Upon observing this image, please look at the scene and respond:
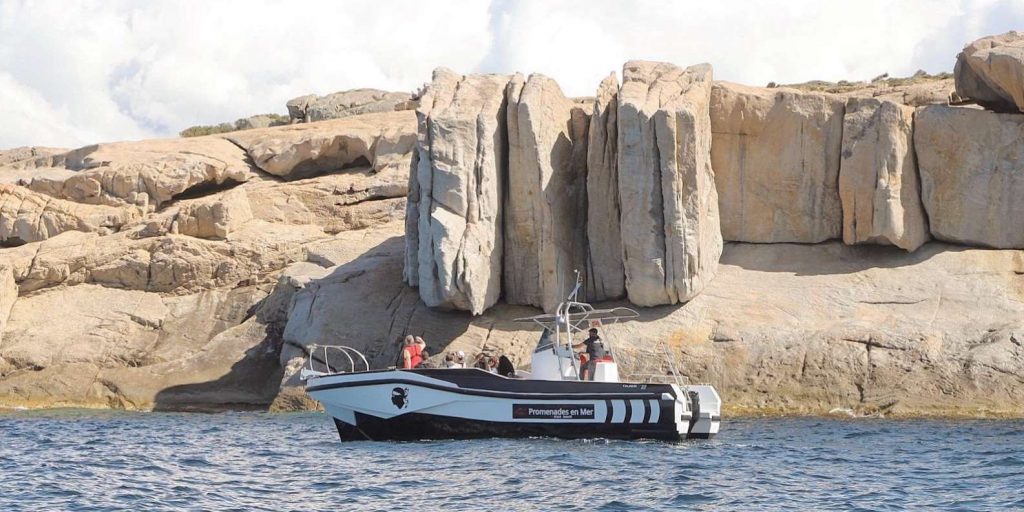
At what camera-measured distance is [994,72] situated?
36.1 metres

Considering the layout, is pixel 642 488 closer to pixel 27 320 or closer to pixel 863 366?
pixel 863 366

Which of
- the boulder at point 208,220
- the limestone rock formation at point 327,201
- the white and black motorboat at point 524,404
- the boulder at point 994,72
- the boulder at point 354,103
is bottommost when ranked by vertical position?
the white and black motorboat at point 524,404

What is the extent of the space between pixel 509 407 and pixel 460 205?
31.8 ft

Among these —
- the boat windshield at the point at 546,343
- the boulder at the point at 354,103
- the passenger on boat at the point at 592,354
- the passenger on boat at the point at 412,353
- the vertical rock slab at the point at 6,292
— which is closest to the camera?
the passenger on boat at the point at 592,354

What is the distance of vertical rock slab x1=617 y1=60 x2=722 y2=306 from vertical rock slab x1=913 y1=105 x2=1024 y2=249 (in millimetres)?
5957

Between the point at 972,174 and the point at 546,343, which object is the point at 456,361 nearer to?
the point at 546,343

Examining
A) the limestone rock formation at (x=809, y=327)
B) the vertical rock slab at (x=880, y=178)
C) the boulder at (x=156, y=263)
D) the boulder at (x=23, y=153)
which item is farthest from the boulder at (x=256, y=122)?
the vertical rock slab at (x=880, y=178)

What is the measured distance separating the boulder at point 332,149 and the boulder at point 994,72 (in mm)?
17246

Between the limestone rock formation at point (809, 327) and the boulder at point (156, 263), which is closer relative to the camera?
the limestone rock formation at point (809, 327)

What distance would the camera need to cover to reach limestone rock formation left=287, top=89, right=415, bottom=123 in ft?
194

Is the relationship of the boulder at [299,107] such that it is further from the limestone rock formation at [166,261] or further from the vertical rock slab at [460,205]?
the vertical rock slab at [460,205]

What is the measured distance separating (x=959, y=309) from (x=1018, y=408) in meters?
3.42

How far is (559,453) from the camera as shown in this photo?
25.3 meters

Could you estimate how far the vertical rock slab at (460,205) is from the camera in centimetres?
3559
